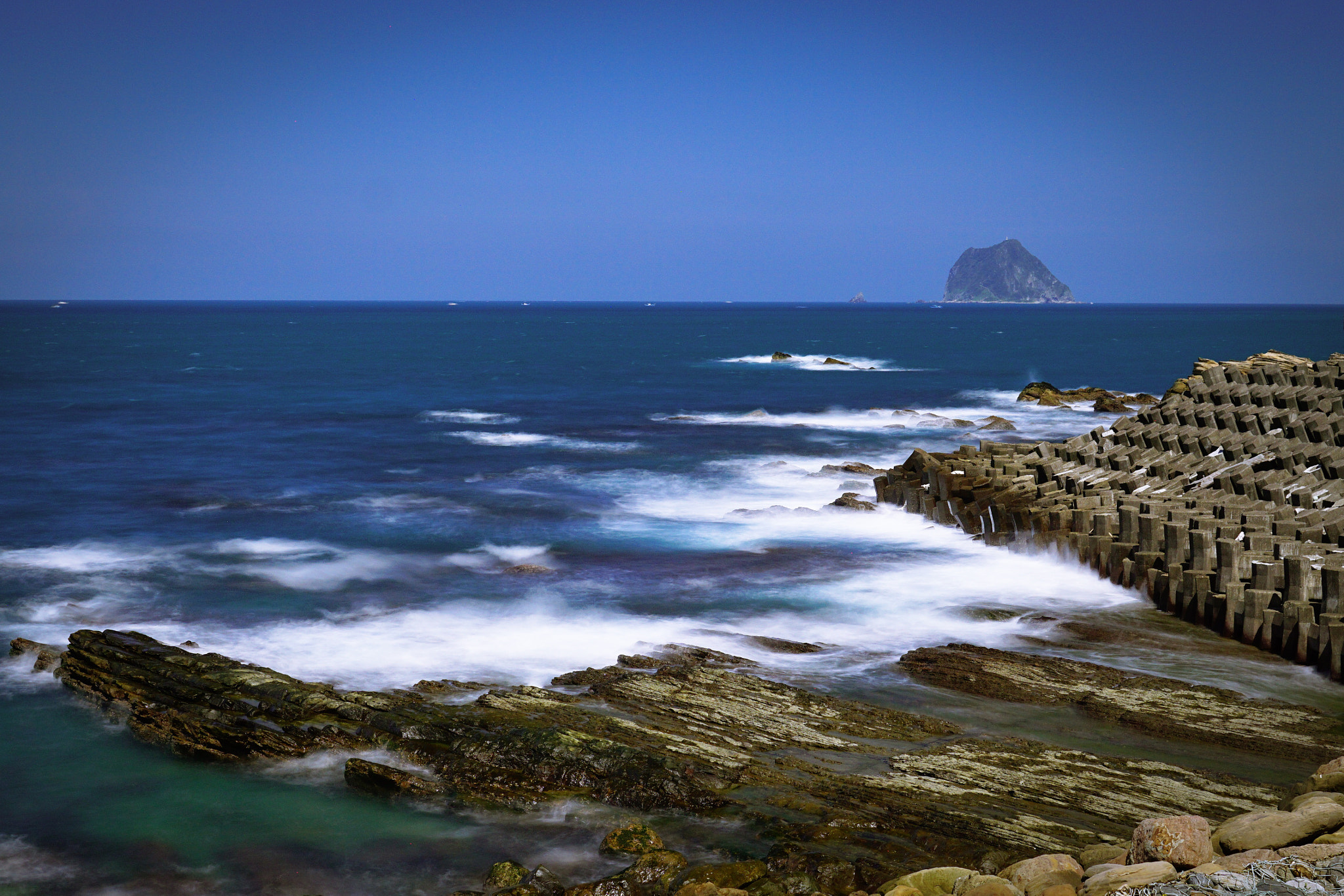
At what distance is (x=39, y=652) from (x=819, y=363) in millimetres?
72365

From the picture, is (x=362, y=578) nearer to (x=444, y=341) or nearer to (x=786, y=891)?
(x=786, y=891)

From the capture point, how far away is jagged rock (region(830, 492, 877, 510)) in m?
25.4

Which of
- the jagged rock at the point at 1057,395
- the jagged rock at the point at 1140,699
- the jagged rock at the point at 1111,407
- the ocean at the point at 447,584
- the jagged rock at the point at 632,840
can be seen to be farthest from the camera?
the jagged rock at the point at 1057,395

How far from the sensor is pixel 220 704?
41.4 feet

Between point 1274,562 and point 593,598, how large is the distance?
10016mm

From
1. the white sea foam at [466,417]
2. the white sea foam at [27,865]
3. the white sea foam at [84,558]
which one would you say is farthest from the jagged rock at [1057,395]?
the white sea foam at [27,865]

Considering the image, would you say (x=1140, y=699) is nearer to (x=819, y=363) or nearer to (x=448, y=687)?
(x=448, y=687)

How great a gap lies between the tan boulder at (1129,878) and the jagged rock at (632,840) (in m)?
3.53

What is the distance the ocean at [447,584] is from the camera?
1041cm

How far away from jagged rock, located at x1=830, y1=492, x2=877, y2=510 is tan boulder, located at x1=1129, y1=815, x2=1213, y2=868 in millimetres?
17469

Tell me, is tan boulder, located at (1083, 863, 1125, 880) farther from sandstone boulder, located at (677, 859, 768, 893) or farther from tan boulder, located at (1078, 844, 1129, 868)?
sandstone boulder, located at (677, 859, 768, 893)

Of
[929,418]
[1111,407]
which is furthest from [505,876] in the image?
[1111,407]

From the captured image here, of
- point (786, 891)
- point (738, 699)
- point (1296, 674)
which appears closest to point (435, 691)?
point (738, 699)

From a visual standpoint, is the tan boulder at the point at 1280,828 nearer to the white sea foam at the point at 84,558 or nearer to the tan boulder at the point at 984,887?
the tan boulder at the point at 984,887
